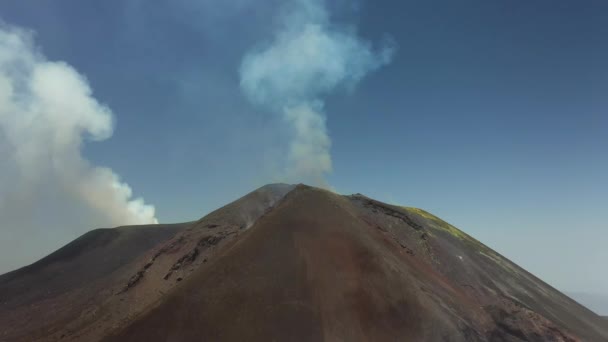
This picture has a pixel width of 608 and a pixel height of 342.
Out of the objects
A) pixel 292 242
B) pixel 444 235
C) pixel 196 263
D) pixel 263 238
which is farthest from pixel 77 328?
pixel 444 235

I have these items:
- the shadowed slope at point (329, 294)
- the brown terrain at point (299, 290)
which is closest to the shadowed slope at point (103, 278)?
the brown terrain at point (299, 290)

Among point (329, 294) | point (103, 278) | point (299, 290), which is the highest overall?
point (103, 278)

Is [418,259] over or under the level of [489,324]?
over

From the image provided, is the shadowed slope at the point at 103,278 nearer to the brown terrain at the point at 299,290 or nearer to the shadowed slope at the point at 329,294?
the brown terrain at the point at 299,290


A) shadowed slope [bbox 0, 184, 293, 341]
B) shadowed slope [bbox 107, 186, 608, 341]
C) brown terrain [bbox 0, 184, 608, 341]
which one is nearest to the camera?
shadowed slope [bbox 107, 186, 608, 341]

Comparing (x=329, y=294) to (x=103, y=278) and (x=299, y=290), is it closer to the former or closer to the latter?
(x=299, y=290)

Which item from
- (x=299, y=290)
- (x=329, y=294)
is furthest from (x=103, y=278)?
(x=329, y=294)

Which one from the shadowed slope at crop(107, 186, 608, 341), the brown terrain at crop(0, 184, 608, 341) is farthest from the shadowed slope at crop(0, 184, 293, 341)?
the shadowed slope at crop(107, 186, 608, 341)

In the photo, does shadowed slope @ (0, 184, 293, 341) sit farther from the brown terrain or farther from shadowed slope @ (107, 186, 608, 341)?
shadowed slope @ (107, 186, 608, 341)

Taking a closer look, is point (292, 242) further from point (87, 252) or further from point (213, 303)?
point (87, 252)
